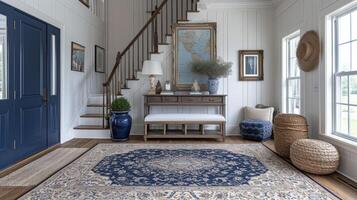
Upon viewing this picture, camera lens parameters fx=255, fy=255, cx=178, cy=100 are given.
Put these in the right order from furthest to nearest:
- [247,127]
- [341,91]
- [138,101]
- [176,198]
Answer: [138,101], [247,127], [341,91], [176,198]

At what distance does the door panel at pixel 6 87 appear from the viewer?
11.3ft

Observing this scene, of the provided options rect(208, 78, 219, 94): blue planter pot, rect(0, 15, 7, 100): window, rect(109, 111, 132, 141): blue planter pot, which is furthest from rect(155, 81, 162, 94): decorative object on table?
rect(0, 15, 7, 100): window

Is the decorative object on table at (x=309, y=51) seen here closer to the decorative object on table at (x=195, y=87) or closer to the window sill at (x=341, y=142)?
the window sill at (x=341, y=142)

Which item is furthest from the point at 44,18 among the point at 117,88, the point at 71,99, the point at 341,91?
the point at 341,91

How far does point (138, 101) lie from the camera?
19.8 ft

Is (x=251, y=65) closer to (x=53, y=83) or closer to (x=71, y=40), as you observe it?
(x=71, y=40)

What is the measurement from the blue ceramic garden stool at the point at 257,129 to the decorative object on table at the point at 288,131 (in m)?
1.09

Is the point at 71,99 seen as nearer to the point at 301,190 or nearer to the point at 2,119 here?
the point at 2,119

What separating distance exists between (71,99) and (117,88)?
3.77 feet

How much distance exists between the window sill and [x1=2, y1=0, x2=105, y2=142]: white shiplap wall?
4.69 m

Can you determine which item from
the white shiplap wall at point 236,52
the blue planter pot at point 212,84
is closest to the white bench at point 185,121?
the blue planter pot at point 212,84

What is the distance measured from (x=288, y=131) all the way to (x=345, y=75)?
3.66 ft

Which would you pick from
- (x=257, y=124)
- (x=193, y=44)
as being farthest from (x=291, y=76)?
(x=193, y=44)

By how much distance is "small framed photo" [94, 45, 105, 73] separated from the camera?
6609mm
